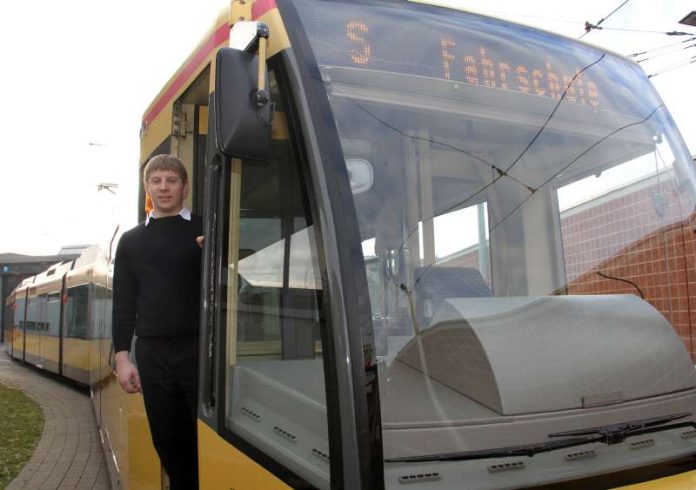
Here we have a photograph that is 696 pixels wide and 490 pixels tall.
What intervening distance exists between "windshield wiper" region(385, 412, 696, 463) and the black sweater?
1216 mm

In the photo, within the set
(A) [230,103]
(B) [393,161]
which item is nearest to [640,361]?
(B) [393,161]

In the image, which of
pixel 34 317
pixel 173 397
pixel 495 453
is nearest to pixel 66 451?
pixel 173 397

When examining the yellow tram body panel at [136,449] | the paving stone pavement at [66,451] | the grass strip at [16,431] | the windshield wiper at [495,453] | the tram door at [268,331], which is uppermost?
the tram door at [268,331]

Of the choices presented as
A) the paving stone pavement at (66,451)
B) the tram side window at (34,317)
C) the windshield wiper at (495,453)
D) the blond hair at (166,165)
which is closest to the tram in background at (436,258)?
the windshield wiper at (495,453)

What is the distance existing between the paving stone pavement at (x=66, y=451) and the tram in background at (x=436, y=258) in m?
5.21

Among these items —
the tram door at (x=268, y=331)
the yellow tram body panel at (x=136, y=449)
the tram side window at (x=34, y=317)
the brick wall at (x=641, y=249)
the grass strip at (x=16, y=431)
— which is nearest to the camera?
the tram door at (x=268, y=331)

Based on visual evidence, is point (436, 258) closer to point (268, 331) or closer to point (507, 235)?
point (507, 235)

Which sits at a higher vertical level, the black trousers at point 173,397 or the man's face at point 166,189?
the man's face at point 166,189

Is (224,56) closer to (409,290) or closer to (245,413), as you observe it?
(409,290)

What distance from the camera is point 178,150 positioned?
287 cm

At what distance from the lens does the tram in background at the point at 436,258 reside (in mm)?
1685

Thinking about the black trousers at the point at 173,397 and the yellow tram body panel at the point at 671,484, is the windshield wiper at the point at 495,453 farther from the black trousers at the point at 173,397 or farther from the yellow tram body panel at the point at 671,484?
the black trousers at the point at 173,397

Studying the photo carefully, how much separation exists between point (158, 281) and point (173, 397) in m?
0.47

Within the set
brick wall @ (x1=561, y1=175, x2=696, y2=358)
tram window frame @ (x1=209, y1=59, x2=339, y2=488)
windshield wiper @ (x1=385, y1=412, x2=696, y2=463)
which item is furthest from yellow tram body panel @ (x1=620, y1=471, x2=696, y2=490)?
tram window frame @ (x1=209, y1=59, x2=339, y2=488)
